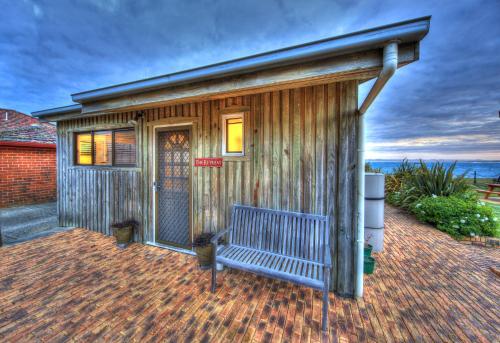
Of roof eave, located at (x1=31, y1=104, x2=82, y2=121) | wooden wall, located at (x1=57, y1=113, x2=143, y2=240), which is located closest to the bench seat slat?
wooden wall, located at (x1=57, y1=113, x2=143, y2=240)

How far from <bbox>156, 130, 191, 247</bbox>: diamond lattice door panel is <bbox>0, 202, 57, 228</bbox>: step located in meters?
4.31

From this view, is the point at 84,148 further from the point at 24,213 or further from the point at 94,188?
the point at 24,213

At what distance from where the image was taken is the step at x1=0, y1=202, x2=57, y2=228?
4.75m

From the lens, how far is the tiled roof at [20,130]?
6.57 meters

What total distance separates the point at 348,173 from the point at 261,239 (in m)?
1.44

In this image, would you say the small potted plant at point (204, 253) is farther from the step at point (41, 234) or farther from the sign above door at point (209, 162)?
the step at point (41, 234)

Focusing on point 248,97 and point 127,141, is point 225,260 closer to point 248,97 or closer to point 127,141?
point 248,97

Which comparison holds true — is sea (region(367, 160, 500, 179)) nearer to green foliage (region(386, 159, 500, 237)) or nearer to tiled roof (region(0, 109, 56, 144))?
green foliage (region(386, 159, 500, 237))

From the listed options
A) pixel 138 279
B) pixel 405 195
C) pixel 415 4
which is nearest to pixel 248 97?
pixel 138 279

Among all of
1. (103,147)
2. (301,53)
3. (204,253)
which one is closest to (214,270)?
(204,253)

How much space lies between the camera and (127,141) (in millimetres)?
3896

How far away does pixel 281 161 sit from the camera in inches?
102

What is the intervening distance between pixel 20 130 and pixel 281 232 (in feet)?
36.5

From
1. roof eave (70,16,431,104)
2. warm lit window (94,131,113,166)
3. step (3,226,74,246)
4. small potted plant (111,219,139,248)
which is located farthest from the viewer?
warm lit window (94,131,113,166)
